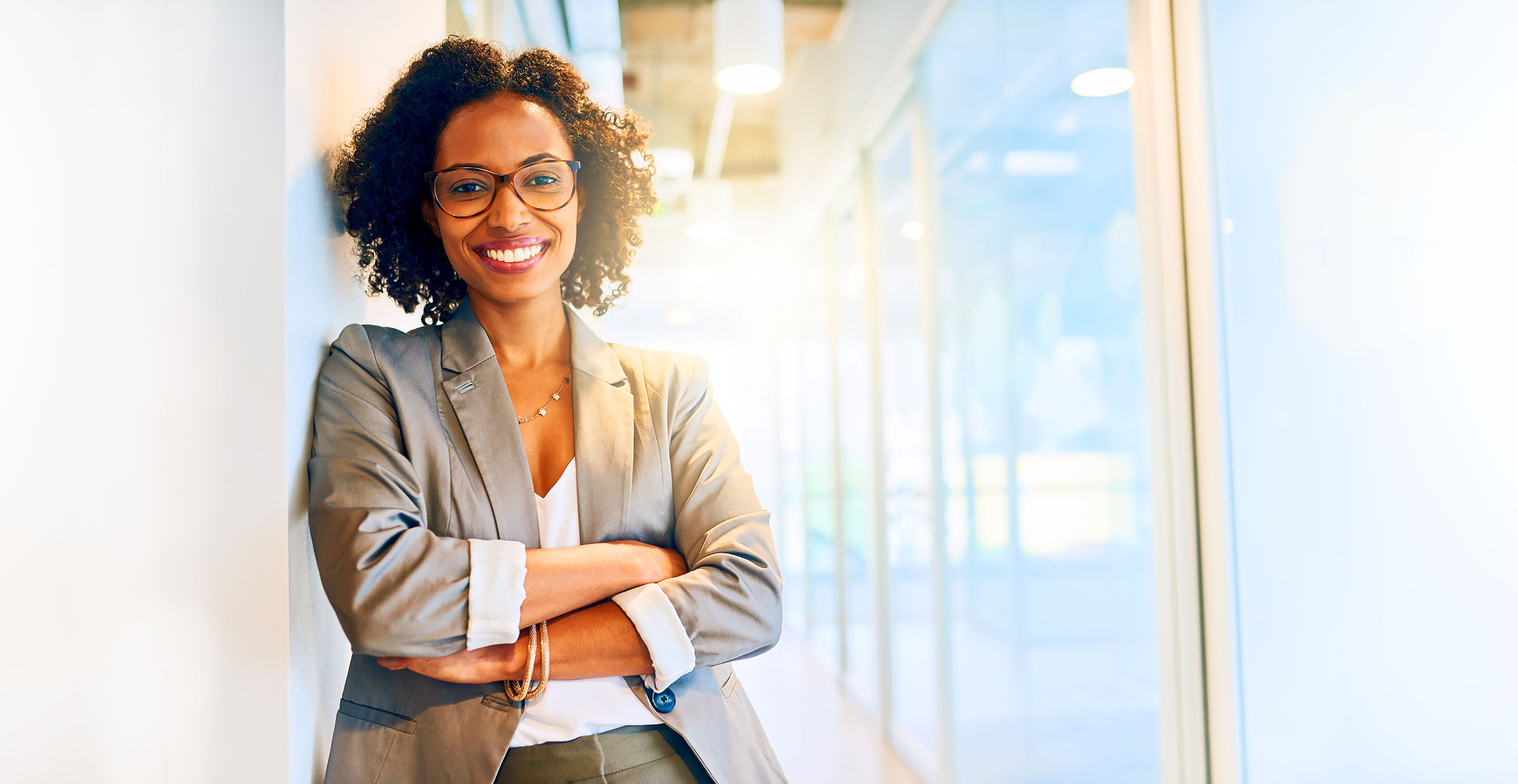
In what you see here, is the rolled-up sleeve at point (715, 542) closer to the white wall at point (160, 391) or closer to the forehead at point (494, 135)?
the forehead at point (494, 135)

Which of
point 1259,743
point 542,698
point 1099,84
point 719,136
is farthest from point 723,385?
point 542,698

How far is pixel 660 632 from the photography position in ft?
3.89

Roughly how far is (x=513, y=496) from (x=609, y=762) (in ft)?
1.23

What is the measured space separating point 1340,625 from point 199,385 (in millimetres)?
1857

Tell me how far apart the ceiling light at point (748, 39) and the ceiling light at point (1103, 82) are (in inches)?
44.9

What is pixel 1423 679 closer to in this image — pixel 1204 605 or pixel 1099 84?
pixel 1204 605

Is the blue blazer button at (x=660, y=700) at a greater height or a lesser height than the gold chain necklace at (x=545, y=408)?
lesser

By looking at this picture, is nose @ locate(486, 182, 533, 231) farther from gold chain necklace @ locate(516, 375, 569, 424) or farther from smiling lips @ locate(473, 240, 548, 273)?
gold chain necklace @ locate(516, 375, 569, 424)

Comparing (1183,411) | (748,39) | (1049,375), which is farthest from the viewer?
(748,39)

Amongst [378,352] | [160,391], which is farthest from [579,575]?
[160,391]

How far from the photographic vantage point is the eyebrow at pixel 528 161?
1.32m

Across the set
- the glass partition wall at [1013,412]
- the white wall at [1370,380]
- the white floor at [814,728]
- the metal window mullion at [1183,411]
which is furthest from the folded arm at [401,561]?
the white floor at [814,728]

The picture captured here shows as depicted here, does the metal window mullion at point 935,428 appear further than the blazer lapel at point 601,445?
Yes

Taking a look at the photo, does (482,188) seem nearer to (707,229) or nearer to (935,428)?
(935,428)
